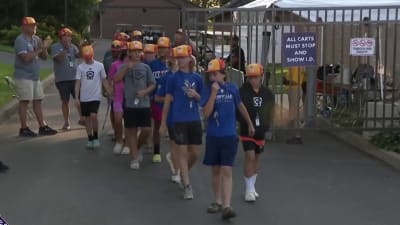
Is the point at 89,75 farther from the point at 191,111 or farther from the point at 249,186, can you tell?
the point at 249,186

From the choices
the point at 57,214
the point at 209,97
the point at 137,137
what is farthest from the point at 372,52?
the point at 57,214

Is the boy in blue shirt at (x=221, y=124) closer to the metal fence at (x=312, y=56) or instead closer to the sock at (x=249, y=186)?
the sock at (x=249, y=186)

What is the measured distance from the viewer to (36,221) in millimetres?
6492

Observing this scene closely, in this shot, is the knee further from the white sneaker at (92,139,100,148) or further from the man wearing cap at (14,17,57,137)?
the man wearing cap at (14,17,57,137)

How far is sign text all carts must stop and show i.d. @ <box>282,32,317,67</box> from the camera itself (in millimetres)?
10828

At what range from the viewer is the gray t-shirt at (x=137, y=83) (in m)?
8.84

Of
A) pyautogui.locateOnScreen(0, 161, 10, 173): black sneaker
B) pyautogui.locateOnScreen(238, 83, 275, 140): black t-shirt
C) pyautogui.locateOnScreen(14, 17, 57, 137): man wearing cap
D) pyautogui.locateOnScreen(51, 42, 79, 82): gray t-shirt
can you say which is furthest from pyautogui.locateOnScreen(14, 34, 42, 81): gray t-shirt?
pyautogui.locateOnScreen(238, 83, 275, 140): black t-shirt

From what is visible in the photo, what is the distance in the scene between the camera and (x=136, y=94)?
8812 millimetres

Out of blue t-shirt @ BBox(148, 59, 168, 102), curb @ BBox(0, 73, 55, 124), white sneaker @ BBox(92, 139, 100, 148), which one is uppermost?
blue t-shirt @ BBox(148, 59, 168, 102)

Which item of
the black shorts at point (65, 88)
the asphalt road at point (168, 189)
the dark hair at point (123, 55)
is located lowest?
the asphalt road at point (168, 189)

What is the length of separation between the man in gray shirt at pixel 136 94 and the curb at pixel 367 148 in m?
3.56

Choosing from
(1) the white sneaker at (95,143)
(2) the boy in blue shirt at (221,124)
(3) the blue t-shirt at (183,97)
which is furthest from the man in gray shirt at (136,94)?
(2) the boy in blue shirt at (221,124)

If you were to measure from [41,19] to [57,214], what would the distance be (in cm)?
3916

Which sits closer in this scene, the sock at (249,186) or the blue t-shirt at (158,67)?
the sock at (249,186)
